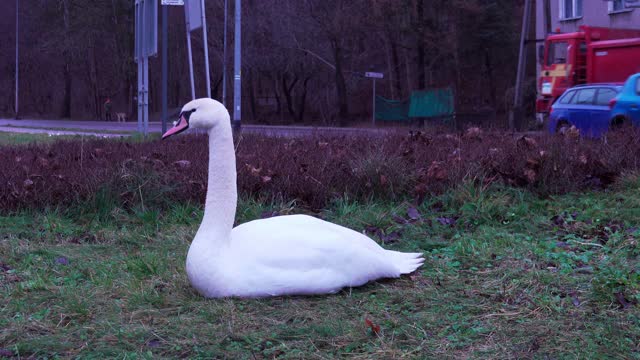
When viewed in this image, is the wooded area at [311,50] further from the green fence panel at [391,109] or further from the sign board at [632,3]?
the sign board at [632,3]

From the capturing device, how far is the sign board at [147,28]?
13922 millimetres

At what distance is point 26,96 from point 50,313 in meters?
58.3

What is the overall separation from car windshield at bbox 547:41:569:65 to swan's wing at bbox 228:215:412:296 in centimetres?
2176

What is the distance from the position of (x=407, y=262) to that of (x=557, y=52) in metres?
21.9

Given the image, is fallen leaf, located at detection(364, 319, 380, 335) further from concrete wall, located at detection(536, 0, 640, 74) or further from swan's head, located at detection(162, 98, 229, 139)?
concrete wall, located at detection(536, 0, 640, 74)

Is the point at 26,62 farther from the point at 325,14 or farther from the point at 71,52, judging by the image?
the point at 325,14

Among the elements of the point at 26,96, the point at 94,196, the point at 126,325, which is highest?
the point at 26,96

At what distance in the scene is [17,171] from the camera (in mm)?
6785

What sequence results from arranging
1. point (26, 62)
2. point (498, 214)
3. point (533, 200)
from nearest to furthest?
point (498, 214) < point (533, 200) < point (26, 62)

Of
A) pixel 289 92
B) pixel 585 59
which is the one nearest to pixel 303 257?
pixel 585 59

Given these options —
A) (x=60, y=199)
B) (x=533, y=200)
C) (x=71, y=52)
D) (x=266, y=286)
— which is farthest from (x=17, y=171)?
(x=71, y=52)

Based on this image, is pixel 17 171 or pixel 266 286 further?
pixel 17 171

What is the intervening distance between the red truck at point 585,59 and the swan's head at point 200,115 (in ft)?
62.6

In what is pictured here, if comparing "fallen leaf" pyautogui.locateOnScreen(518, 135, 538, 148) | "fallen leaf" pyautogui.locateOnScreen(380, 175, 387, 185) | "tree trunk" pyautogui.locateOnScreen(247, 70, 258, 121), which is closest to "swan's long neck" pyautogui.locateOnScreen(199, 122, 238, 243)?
"fallen leaf" pyautogui.locateOnScreen(380, 175, 387, 185)
